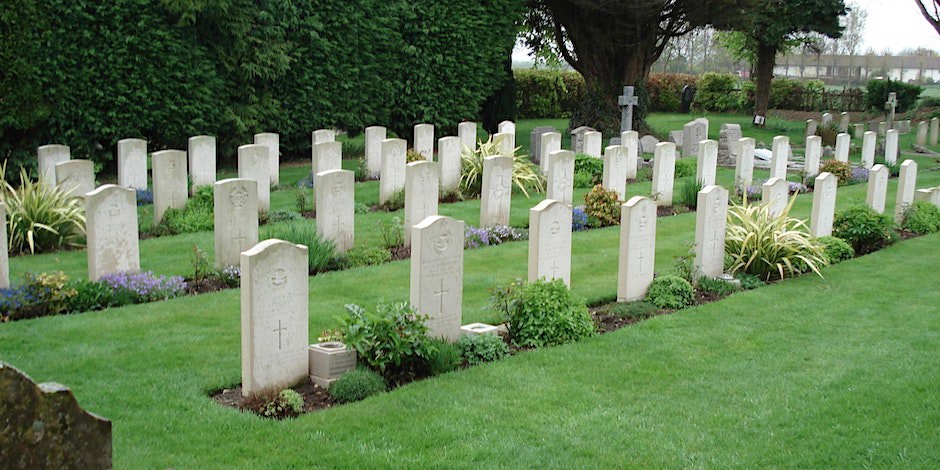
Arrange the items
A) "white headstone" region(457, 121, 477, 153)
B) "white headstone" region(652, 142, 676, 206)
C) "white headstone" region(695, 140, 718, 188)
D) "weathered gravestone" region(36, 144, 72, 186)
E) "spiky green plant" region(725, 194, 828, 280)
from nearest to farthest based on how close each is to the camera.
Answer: "spiky green plant" region(725, 194, 828, 280), "weathered gravestone" region(36, 144, 72, 186), "white headstone" region(652, 142, 676, 206), "white headstone" region(695, 140, 718, 188), "white headstone" region(457, 121, 477, 153)

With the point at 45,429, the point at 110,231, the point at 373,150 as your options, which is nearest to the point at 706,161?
the point at 373,150

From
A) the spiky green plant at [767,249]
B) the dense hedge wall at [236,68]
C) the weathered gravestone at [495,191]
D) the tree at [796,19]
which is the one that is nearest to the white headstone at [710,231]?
the spiky green plant at [767,249]

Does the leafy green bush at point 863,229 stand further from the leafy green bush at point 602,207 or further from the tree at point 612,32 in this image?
the tree at point 612,32

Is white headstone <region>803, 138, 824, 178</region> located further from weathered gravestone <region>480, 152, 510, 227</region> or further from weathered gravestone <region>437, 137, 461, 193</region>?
weathered gravestone <region>480, 152, 510, 227</region>

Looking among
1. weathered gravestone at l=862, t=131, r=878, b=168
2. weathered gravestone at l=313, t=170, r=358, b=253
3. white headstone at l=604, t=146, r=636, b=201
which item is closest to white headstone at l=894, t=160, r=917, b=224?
white headstone at l=604, t=146, r=636, b=201

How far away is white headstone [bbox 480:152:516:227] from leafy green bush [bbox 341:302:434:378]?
6.44 m

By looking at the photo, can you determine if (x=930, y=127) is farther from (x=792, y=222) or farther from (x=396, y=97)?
(x=792, y=222)

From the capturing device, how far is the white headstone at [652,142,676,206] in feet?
53.8

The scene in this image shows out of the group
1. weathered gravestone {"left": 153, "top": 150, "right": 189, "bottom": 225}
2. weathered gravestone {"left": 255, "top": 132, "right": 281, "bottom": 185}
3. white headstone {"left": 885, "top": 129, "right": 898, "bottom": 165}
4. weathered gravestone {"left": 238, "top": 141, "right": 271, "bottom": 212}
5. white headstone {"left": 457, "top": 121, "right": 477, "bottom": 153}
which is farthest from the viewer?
white headstone {"left": 885, "top": 129, "right": 898, "bottom": 165}

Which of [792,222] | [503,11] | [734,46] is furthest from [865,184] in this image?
[734,46]

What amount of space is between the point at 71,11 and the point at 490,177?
816cm

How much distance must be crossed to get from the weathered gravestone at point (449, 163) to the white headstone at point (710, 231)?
252 inches

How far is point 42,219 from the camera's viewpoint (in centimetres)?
1176

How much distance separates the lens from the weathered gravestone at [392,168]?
15273mm
